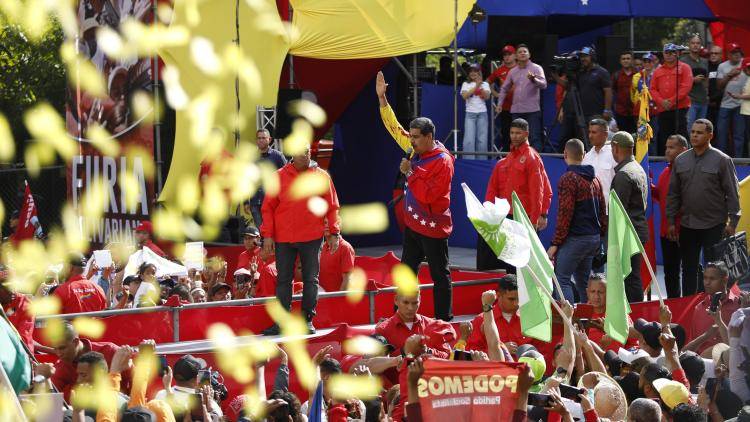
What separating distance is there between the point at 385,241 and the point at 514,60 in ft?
12.5

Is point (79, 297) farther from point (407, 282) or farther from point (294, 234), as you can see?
point (407, 282)

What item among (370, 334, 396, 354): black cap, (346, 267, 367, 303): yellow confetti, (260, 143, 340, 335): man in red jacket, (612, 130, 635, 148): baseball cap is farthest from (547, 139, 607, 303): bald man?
(370, 334, 396, 354): black cap

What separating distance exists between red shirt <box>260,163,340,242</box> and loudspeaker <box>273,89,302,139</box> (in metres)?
5.60

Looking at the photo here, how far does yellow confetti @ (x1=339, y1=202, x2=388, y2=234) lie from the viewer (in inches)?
750

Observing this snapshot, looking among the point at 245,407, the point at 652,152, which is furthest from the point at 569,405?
the point at 652,152

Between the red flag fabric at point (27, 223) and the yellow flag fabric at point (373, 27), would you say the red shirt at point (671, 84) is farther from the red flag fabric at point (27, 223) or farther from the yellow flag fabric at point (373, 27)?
the red flag fabric at point (27, 223)

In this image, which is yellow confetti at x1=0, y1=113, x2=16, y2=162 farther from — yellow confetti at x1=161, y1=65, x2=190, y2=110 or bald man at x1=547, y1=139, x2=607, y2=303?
bald man at x1=547, y1=139, x2=607, y2=303

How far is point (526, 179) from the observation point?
1127 cm

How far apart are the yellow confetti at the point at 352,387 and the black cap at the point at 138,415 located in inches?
39.9

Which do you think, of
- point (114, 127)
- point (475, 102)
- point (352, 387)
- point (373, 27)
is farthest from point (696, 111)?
point (352, 387)

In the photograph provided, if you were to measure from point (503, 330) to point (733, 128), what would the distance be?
22.6 ft

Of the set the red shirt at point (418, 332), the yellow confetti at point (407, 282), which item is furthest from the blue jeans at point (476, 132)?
the red shirt at point (418, 332)

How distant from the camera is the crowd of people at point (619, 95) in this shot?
15.4 metres

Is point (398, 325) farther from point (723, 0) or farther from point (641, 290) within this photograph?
point (723, 0)
